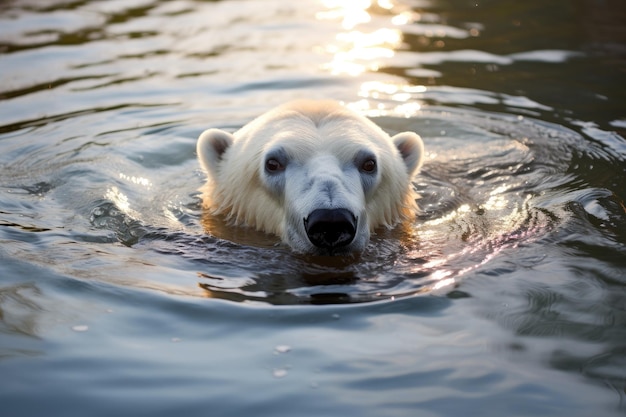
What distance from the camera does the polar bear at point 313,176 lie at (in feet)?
17.1

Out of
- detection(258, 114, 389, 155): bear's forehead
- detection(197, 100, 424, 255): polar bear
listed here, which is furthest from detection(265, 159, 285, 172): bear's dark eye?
detection(258, 114, 389, 155): bear's forehead

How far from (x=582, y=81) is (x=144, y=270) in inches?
259

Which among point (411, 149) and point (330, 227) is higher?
point (411, 149)

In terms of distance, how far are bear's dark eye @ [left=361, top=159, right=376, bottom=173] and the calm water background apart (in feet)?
1.82

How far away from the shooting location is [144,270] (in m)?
5.47

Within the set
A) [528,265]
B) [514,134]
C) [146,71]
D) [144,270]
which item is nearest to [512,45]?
[514,134]

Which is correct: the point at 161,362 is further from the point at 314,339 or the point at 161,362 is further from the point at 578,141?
the point at 578,141

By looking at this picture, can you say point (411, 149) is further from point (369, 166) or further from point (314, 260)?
point (314, 260)

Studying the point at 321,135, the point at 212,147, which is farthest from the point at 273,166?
the point at 212,147

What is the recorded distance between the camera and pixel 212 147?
6.76 meters

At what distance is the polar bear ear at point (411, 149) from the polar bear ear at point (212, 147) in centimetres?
130

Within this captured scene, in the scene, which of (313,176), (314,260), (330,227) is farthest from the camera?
(314,260)

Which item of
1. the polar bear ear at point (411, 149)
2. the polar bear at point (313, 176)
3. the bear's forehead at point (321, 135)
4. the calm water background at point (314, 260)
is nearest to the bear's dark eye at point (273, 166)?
the polar bear at point (313, 176)

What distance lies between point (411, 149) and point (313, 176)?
5.12 ft
